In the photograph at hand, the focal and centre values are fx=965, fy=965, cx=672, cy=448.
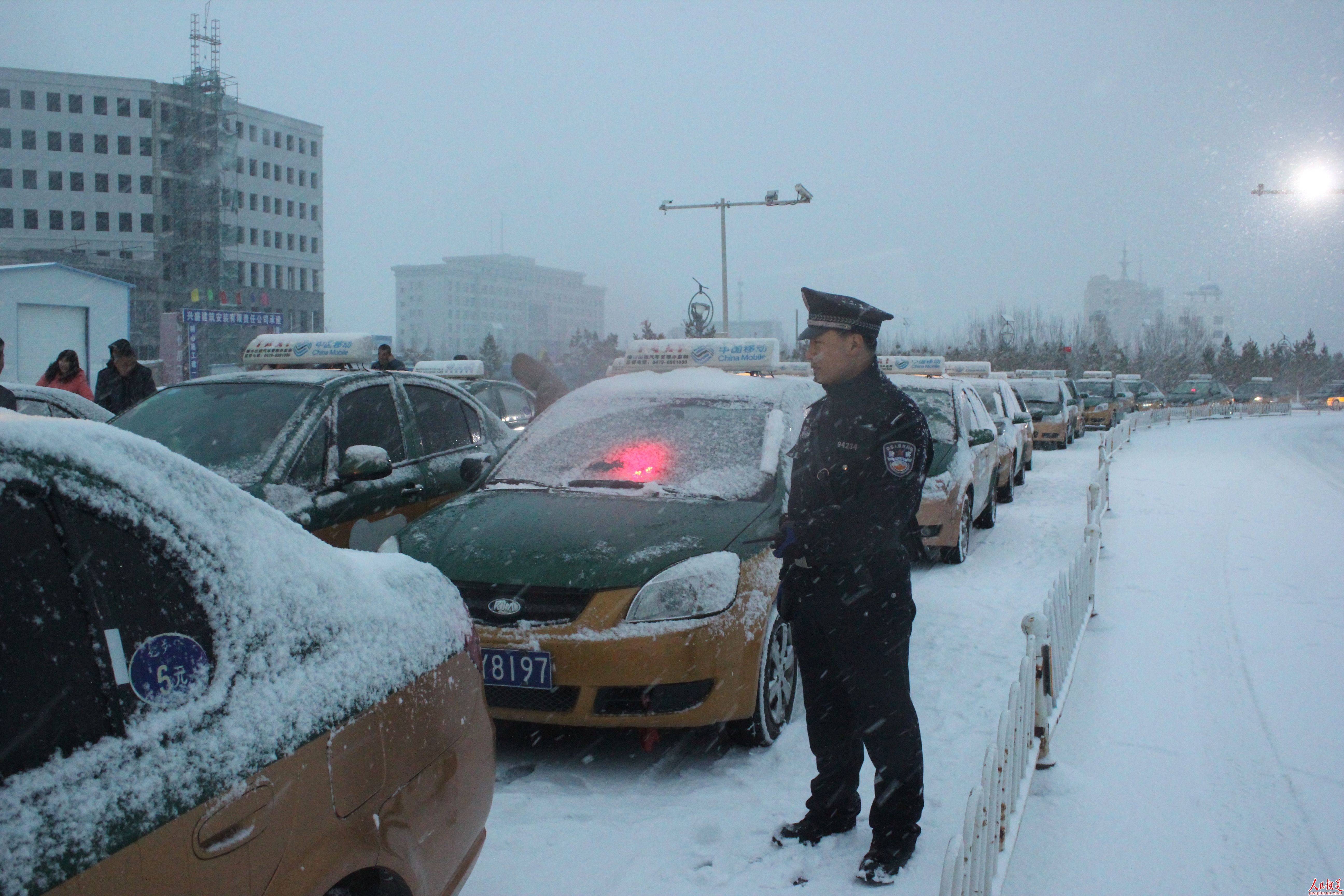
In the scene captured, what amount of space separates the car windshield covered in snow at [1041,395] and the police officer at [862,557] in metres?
20.0

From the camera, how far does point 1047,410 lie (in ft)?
72.0

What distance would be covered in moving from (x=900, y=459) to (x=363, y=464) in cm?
272

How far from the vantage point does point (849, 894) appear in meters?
3.03

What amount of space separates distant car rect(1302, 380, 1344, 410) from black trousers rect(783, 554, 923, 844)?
180ft

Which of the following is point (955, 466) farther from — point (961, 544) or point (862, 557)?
point (862, 557)

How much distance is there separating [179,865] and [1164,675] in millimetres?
5244

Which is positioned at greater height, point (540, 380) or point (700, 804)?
point (540, 380)

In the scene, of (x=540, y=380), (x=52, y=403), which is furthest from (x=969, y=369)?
(x=52, y=403)

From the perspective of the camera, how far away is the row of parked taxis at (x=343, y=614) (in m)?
1.44

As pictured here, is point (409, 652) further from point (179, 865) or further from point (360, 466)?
point (360, 466)

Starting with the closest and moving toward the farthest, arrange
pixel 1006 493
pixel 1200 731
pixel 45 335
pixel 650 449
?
pixel 1200 731
pixel 650 449
pixel 1006 493
pixel 45 335

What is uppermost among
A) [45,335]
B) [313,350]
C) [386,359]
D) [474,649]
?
[45,335]

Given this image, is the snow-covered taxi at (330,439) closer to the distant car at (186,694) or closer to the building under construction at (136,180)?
the distant car at (186,694)

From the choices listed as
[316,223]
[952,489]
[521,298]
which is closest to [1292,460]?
[952,489]
